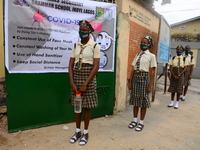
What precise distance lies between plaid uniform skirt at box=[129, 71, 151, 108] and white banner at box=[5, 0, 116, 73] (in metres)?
1.16

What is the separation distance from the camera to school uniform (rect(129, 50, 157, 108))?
2967mm

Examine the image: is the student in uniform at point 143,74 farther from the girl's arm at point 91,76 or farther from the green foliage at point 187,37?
the green foliage at point 187,37

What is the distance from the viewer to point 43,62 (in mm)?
2926

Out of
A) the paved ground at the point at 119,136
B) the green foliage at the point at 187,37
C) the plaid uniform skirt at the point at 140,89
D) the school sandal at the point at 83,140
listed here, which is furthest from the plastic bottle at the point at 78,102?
the green foliage at the point at 187,37

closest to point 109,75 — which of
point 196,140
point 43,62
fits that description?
point 43,62

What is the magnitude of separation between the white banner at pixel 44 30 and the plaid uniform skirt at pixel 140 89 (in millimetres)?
1158

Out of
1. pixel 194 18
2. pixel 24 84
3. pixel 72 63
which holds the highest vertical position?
pixel 194 18

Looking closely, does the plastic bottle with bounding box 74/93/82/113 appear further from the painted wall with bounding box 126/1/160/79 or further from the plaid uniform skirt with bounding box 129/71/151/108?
the painted wall with bounding box 126/1/160/79

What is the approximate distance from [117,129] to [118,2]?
304cm

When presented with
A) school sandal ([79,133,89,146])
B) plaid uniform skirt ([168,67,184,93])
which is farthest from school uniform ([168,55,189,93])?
school sandal ([79,133,89,146])

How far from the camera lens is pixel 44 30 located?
9.46 ft

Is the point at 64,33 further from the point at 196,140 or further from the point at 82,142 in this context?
the point at 196,140

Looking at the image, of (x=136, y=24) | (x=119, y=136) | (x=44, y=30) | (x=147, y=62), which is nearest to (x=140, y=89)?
(x=147, y=62)

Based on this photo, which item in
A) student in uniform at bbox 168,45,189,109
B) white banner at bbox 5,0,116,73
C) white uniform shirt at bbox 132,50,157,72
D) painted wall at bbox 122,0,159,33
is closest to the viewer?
white banner at bbox 5,0,116,73
